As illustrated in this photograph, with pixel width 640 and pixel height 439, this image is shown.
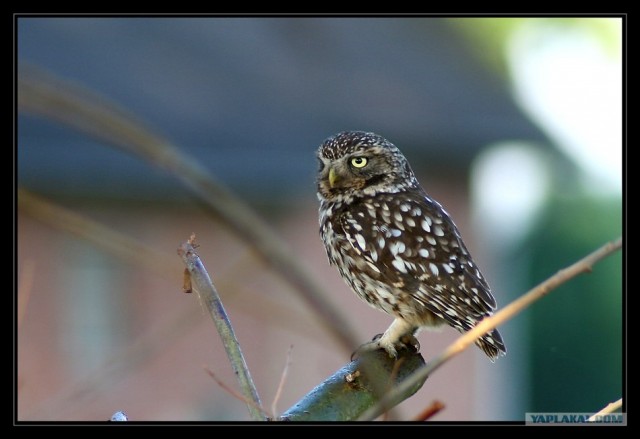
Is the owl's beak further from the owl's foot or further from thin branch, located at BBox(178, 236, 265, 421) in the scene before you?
thin branch, located at BBox(178, 236, 265, 421)

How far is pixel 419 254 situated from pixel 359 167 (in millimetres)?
349

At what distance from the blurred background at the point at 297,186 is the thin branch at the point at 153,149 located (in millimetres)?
6102

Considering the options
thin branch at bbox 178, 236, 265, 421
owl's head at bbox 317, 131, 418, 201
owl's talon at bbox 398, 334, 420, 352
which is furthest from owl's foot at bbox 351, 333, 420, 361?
thin branch at bbox 178, 236, 265, 421

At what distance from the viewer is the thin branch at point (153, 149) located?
709mm

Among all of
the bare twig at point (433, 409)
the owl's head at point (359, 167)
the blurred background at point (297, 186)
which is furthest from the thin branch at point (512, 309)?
the blurred background at point (297, 186)

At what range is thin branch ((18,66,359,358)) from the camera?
0.71m

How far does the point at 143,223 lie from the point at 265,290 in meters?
1.31

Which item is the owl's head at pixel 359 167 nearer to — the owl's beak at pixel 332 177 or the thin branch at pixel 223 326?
the owl's beak at pixel 332 177

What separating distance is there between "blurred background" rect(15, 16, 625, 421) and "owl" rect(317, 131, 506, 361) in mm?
3885

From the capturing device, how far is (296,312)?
2.94 feet

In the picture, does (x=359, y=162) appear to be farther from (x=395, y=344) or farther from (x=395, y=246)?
(x=395, y=344)

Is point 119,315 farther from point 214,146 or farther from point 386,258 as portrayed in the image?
point 386,258
